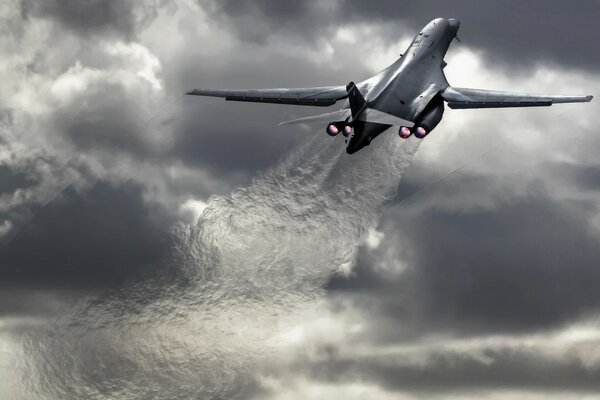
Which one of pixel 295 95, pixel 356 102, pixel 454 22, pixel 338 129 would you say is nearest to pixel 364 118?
pixel 356 102

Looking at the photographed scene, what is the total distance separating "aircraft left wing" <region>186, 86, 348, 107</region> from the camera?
6069 cm

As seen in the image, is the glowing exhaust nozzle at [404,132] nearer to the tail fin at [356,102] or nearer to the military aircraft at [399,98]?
the military aircraft at [399,98]

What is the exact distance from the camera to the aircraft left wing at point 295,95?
60.7 m

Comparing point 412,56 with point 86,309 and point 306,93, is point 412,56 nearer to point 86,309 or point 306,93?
point 306,93

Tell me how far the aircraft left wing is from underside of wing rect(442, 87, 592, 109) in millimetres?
7156

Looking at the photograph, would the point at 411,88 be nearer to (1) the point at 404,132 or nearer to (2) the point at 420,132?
(2) the point at 420,132

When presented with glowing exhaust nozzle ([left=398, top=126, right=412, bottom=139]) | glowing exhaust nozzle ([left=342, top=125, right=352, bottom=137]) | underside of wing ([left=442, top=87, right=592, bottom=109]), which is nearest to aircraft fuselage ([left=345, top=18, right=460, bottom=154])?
glowing exhaust nozzle ([left=342, top=125, right=352, bottom=137])

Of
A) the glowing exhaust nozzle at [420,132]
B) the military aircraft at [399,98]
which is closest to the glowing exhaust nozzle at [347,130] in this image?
the military aircraft at [399,98]

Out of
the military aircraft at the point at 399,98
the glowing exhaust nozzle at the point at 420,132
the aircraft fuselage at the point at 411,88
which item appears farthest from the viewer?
the glowing exhaust nozzle at the point at 420,132

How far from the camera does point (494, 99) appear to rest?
5903 cm

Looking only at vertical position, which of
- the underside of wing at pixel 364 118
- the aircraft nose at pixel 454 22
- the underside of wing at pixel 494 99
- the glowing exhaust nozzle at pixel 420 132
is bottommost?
the underside of wing at pixel 364 118

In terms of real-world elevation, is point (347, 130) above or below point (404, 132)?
below

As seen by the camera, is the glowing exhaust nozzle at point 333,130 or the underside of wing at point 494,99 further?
the underside of wing at point 494,99

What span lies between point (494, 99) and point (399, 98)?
6586 mm
